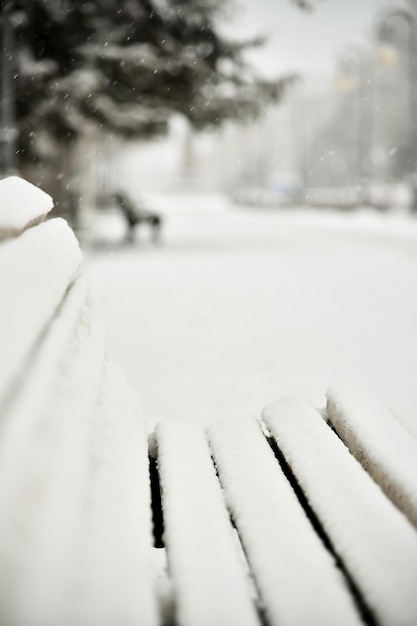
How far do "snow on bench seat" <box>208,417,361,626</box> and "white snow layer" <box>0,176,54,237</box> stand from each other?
739mm

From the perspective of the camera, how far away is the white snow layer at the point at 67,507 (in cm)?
95

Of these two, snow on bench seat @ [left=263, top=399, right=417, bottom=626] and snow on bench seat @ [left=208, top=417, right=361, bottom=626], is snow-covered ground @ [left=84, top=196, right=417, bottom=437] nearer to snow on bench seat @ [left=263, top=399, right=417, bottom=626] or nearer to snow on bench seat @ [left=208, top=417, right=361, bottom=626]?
snow on bench seat @ [left=263, top=399, right=417, bottom=626]

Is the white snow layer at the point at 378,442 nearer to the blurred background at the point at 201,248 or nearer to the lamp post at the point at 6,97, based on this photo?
the blurred background at the point at 201,248

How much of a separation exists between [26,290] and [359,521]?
0.78 metres

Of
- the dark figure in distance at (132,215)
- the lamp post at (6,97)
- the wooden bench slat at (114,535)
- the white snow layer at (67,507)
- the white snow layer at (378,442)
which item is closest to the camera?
the white snow layer at (67,507)

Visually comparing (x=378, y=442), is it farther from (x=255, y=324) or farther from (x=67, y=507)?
(x=255, y=324)

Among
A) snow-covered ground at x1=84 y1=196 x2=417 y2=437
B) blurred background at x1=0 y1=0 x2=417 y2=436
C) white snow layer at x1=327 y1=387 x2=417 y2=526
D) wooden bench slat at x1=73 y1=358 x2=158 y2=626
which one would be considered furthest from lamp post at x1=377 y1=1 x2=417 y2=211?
wooden bench slat at x1=73 y1=358 x2=158 y2=626

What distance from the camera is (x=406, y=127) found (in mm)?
54188

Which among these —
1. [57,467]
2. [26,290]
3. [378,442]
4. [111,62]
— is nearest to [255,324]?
[378,442]

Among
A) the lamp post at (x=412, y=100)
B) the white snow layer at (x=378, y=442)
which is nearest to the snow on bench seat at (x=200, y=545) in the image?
the white snow layer at (x=378, y=442)

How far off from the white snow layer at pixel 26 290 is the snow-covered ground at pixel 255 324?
117 cm

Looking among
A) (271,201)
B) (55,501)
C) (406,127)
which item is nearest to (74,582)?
(55,501)

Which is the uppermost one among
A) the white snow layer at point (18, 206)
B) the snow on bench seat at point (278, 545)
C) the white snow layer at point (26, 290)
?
the white snow layer at point (18, 206)

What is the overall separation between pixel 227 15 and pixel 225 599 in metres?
20.1
